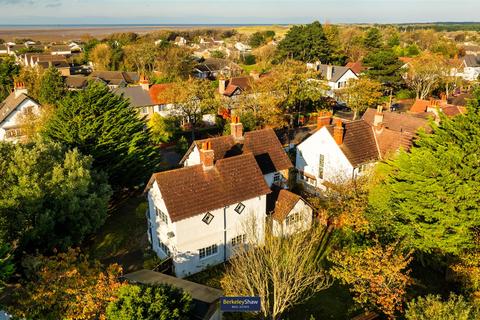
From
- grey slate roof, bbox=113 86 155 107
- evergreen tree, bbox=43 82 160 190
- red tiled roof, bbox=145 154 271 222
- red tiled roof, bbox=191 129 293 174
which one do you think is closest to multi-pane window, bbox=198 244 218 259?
red tiled roof, bbox=145 154 271 222

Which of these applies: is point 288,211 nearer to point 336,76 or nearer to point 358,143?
point 358,143

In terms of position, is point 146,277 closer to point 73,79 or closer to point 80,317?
point 80,317

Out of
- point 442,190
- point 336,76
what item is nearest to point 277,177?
Result: point 442,190

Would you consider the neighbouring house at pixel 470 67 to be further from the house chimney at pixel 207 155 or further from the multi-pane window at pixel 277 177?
the house chimney at pixel 207 155

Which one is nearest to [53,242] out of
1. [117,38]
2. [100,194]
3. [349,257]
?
[100,194]

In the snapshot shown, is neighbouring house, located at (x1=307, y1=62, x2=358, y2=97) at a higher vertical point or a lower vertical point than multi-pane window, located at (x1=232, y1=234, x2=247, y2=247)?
higher

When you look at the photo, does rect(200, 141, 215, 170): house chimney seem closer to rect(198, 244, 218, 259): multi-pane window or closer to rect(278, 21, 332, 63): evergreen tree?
rect(198, 244, 218, 259): multi-pane window
